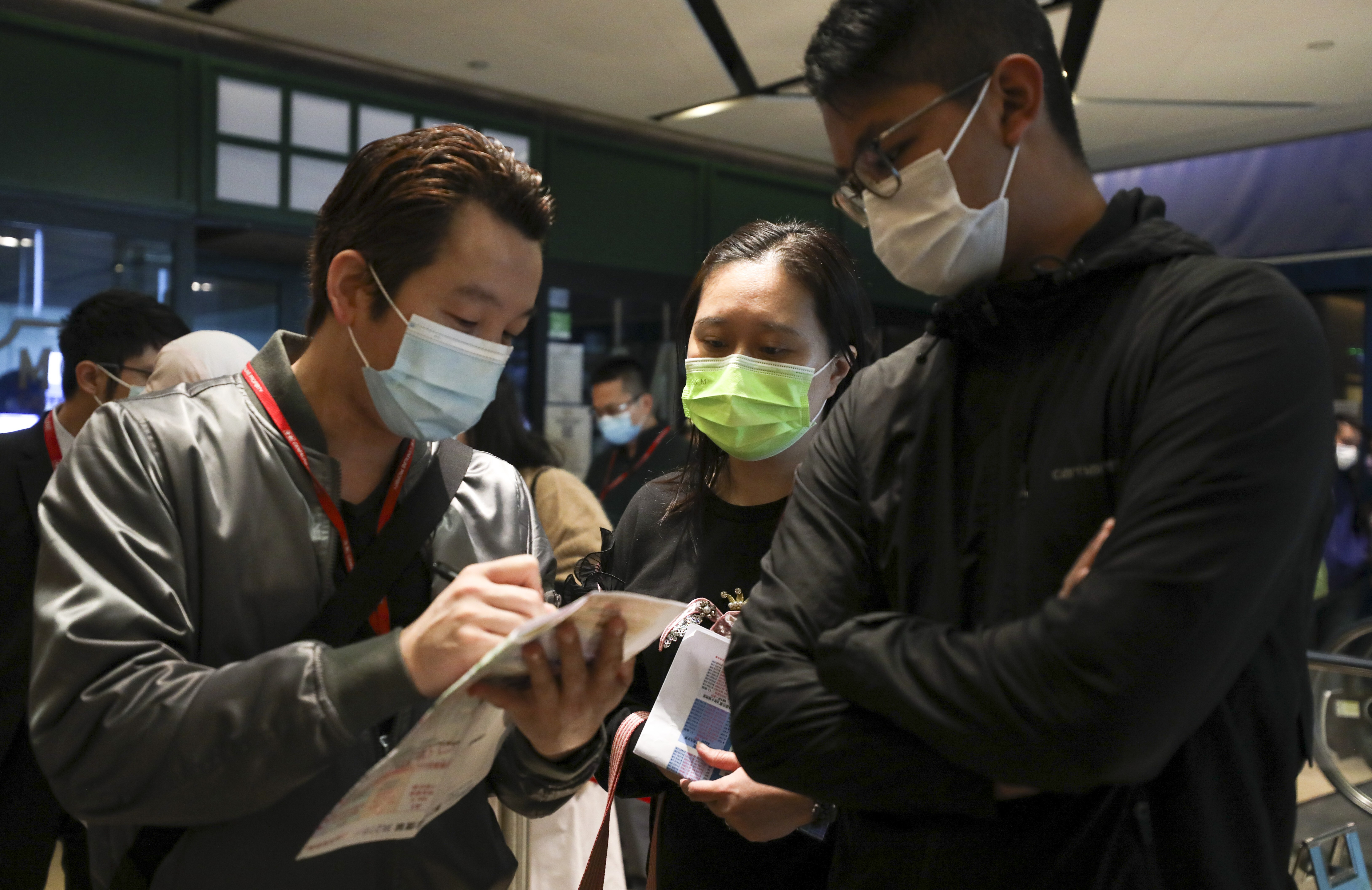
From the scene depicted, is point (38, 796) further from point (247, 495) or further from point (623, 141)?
point (623, 141)

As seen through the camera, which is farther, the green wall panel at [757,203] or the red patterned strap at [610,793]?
the green wall panel at [757,203]

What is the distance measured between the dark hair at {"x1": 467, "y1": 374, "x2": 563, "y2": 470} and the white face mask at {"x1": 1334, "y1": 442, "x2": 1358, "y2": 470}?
15.2ft

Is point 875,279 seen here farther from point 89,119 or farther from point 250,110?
point 89,119

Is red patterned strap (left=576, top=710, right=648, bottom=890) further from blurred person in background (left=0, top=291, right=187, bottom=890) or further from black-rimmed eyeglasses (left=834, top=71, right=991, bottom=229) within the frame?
blurred person in background (left=0, top=291, right=187, bottom=890)

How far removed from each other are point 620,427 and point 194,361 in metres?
3.36

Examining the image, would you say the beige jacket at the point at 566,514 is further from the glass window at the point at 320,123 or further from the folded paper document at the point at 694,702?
the glass window at the point at 320,123

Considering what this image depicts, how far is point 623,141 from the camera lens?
279 inches

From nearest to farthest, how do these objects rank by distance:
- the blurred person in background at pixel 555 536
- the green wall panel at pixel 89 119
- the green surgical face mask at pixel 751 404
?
the green surgical face mask at pixel 751 404
the blurred person in background at pixel 555 536
the green wall panel at pixel 89 119

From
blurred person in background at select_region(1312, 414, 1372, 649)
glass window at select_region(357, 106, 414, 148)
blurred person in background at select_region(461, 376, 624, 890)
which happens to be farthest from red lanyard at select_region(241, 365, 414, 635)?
blurred person in background at select_region(1312, 414, 1372, 649)

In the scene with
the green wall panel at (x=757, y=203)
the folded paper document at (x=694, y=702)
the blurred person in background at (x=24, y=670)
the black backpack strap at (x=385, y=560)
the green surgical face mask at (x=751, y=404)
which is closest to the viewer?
the black backpack strap at (x=385, y=560)

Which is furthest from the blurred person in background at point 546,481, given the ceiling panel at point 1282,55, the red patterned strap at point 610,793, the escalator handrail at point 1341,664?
the ceiling panel at point 1282,55

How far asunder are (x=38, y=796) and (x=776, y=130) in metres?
5.85

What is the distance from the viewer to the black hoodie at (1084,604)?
1.00 metres

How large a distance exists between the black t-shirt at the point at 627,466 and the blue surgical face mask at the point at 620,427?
5 cm
